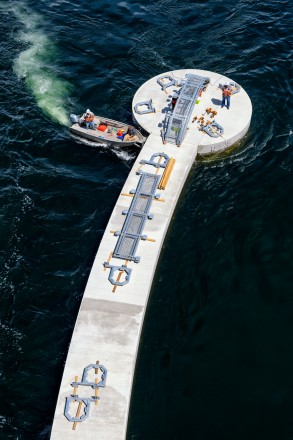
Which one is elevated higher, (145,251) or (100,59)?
(100,59)

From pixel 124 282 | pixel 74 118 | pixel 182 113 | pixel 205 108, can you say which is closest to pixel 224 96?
pixel 205 108

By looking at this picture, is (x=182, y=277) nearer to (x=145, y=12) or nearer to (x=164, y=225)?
(x=164, y=225)

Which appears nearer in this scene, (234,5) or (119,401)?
(119,401)

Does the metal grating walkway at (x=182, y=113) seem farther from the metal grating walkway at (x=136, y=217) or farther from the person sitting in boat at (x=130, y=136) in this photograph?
the metal grating walkway at (x=136, y=217)

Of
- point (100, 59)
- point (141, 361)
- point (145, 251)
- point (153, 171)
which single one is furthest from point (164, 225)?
point (100, 59)

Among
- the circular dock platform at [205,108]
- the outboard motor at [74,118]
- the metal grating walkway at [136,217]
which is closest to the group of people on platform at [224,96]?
the circular dock platform at [205,108]

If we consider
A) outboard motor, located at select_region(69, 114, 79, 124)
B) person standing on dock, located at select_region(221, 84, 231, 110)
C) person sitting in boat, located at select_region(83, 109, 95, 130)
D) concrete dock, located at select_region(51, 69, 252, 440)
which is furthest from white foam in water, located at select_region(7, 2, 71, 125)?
person standing on dock, located at select_region(221, 84, 231, 110)

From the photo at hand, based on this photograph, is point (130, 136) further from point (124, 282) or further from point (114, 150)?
point (124, 282)
